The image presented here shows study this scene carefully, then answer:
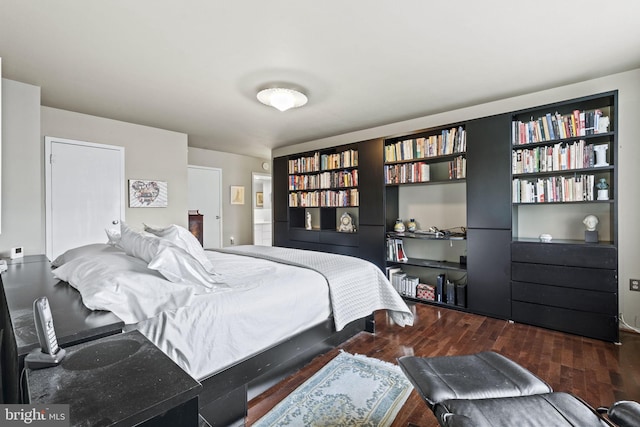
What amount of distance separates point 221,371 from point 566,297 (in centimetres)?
302

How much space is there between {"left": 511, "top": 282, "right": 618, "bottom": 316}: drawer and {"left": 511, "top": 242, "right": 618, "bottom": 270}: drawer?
0.78 feet

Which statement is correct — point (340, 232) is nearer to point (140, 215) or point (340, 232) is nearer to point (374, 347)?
point (374, 347)

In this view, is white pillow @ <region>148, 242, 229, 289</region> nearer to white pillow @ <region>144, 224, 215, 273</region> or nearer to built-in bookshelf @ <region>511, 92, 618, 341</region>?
white pillow @ <region>144, 224, 215, 273</region>

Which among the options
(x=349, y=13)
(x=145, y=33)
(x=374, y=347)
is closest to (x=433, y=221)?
(x=374, y=347)

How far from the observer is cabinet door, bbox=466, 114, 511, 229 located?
3.07 m

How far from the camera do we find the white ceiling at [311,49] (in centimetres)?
191

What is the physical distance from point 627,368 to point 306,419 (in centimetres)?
231

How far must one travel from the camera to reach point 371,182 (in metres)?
4.20

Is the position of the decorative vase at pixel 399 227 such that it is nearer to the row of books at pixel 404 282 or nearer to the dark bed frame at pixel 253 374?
the row of books at pixel 404 282

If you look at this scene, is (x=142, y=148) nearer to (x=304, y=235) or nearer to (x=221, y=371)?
(x=304, y=235)

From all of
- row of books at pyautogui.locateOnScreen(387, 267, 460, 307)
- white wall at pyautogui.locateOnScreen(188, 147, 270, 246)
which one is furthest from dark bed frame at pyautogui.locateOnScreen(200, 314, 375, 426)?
white wall at pyautogui.locateOnScreen(188, 147, 270, 246)

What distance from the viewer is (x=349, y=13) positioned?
193 centimetres

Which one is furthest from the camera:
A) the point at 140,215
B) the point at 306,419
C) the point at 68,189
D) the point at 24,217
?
the point at 140,215

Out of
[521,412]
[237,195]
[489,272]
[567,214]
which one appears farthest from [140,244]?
[237,195]
